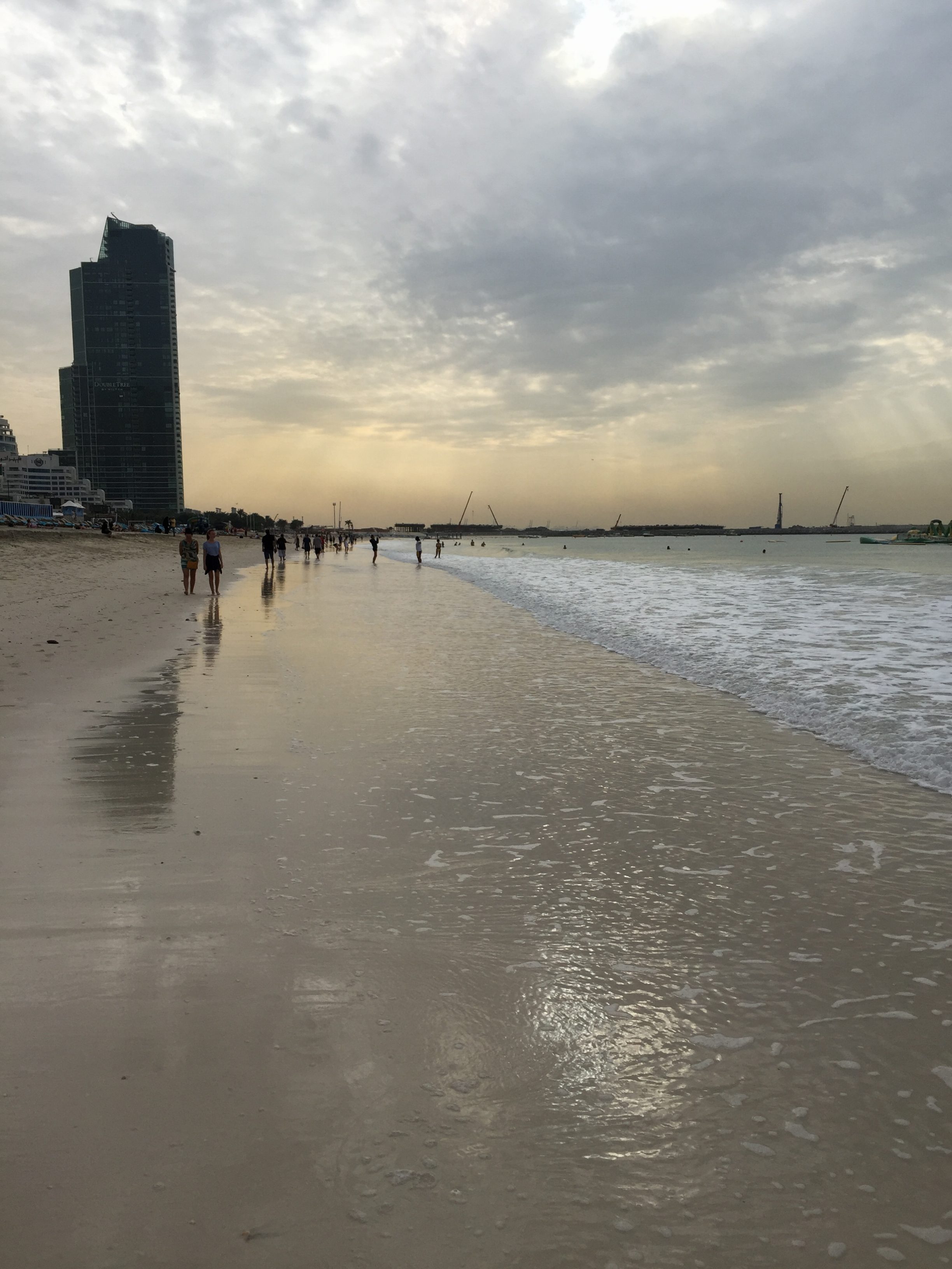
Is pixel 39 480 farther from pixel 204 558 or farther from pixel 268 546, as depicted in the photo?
pixel 204 558

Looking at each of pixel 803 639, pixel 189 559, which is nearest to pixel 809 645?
pixel 803 639

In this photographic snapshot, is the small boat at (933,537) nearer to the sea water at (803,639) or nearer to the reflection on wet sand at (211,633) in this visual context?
the sea water at (803,639)

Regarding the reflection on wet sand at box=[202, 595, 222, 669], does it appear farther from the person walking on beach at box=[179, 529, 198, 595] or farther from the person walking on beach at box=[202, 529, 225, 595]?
the person walking on beach at box=[179, 529, 198, 595]

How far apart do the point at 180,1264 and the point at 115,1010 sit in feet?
4.16

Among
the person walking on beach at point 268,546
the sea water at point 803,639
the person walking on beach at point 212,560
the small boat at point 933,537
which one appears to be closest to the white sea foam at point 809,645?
the sea water at point 803,639

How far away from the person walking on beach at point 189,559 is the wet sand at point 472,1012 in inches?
703

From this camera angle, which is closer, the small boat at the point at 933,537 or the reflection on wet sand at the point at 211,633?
the reflection on wet sand at the point at 211,633

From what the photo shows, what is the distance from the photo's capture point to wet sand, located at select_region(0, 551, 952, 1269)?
2186 millimetres

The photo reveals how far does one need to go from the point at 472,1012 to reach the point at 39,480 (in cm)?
22099

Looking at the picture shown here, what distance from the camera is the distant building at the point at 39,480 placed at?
18588 centimetres

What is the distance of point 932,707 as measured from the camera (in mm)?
8852

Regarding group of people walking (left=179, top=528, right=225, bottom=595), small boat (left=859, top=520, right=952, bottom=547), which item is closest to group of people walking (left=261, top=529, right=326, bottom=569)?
group of people walking (left=179, top=528, right=225, bottom=595)

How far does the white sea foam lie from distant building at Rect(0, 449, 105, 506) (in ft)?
615

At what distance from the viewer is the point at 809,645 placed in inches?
559
